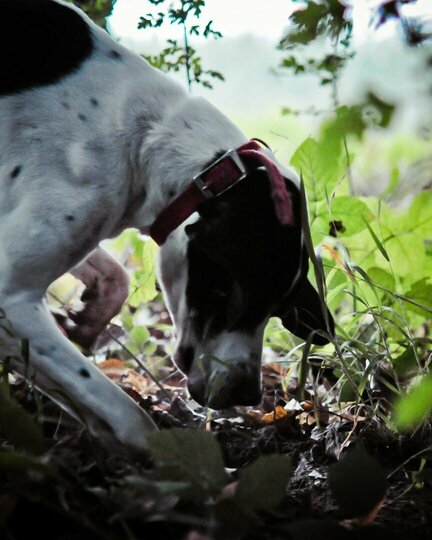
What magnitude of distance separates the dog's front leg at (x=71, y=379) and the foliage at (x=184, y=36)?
0.87 metres

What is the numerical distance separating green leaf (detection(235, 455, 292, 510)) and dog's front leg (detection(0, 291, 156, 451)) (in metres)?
0.60

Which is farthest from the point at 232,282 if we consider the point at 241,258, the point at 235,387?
the point at 235,387

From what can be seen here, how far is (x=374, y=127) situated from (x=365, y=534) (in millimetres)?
616

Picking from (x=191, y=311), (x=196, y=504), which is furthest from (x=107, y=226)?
(x=196, y=504)

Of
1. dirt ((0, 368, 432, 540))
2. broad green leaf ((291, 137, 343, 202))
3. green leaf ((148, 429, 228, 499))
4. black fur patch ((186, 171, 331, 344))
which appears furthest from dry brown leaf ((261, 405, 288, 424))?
green leaf ((148, 429, 228, 499))

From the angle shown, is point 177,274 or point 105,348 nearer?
point 177,274

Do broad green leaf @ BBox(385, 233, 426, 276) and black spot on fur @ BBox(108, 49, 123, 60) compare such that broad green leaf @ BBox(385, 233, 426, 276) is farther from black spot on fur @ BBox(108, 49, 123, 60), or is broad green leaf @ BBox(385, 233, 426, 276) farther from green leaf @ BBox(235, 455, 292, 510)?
green leaf @ BBox(235, 455, 292, 510)

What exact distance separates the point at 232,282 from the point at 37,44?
0.86 metres

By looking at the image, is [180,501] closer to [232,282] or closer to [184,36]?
[232,282]

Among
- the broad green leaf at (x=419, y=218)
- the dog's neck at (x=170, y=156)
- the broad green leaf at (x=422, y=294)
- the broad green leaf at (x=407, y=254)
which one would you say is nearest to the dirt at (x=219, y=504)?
the broad green leaf at (x=422, y=294)

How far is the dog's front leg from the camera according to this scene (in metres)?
1.80

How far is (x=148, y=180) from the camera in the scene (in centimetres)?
223

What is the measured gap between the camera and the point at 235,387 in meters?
2.11

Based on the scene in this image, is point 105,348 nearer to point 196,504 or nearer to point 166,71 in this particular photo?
point 166,71
